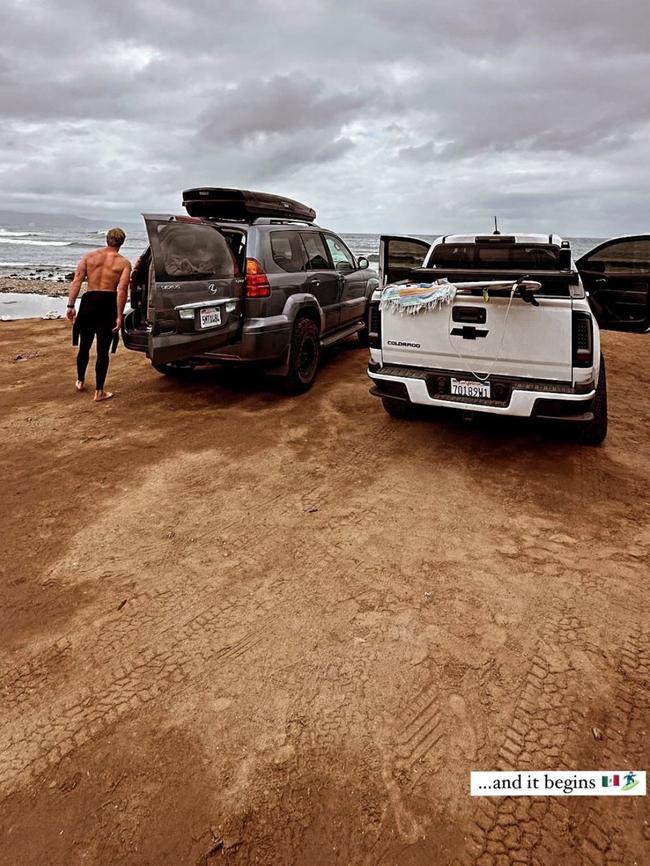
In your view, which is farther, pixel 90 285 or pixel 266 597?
pixel 90 285

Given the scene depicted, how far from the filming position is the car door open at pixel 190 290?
4.28m

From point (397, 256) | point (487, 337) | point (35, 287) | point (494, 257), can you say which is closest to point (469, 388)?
point (487, 337)

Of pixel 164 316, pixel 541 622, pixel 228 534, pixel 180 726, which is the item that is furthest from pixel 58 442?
pixel 541 622

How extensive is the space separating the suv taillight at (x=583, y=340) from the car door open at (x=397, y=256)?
110 inches

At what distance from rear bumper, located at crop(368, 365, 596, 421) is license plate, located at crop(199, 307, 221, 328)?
5.37 feet

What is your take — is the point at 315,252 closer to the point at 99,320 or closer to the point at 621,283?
the point at 99,320

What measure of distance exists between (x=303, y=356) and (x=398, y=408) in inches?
62.6

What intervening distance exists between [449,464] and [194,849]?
10.1 ft

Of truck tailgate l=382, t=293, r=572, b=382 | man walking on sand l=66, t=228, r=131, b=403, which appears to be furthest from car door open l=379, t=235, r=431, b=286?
man walking on sand l=66, t=228, r=131, b=403

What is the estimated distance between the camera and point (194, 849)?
62.5 inches

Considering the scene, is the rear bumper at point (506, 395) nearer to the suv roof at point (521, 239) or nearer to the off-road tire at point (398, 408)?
the off-road tire at point (398, 408)

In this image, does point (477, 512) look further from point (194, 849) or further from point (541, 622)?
point (194, 849)

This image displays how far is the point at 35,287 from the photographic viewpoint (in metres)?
18.1

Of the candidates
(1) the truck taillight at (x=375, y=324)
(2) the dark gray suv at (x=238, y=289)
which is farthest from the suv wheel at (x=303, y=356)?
(1) the truck taillight at (x=375, y=324)
